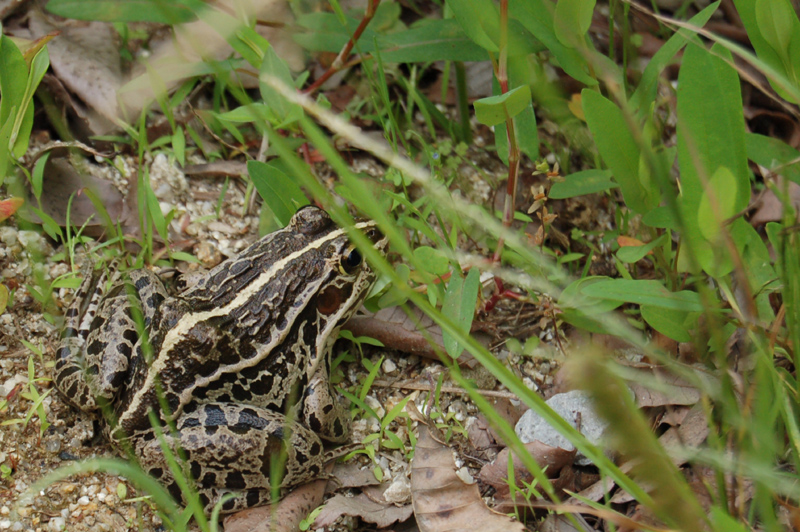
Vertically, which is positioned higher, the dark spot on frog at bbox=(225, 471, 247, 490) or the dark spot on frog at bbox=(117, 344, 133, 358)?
the dark spot on frog at bbox=(117, 344, 133, 358)

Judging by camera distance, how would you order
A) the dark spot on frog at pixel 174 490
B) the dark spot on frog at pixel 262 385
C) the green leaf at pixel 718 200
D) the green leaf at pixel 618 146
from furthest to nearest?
the dark spot on frog at pixel 262 385 → the dark spot on frog at pixel 174 490 → the green leaf at pixel 618 146 → the green leaf at pixel 718 200

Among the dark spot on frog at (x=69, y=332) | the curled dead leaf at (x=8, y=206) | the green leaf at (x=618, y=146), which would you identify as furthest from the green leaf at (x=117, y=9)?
the green leaf at (x=618, y=146)

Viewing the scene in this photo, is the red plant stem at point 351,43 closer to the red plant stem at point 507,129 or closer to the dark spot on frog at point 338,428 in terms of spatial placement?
the red plant stem at point 507,129

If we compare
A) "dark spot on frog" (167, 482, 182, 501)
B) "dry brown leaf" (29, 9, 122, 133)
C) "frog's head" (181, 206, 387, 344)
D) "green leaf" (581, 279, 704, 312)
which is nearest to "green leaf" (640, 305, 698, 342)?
"green leaf" (581, 279, 704, 312)

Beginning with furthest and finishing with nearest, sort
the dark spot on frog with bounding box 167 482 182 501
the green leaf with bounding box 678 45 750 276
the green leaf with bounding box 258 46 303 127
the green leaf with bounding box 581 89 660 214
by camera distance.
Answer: the green leaf with bounding box 258 46 303 127 → the dark spot on frog with bounding box 167 482 182 501 → the green leaf with bounding box 581 89 660 214 → the green leaf with bounding box 678 45 750 276

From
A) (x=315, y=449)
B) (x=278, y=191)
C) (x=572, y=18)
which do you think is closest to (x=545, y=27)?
(x=572, y=18)

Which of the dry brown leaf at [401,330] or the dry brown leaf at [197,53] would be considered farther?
the dry brown leaf at [197,53]

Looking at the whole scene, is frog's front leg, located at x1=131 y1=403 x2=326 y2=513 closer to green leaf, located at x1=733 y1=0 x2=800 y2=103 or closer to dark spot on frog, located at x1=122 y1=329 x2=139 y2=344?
dark spot on frog, located at x1=122 y1=329 x2=139 y2=344

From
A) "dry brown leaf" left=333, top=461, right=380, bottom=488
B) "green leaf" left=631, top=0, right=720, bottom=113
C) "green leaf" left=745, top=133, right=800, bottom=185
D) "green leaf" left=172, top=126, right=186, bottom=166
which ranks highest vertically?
"green leaf" left=631, top=0, right=720, bottom=113

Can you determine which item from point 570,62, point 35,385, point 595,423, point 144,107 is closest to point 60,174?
point 144,107
